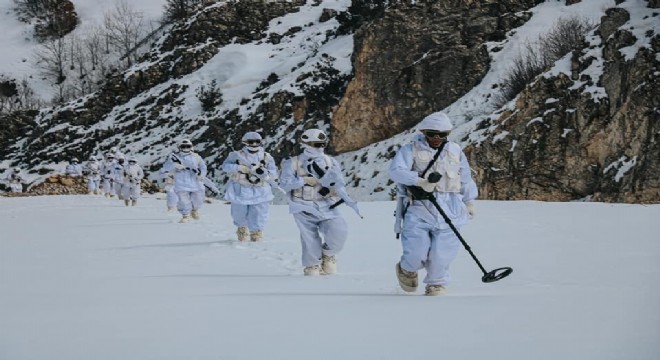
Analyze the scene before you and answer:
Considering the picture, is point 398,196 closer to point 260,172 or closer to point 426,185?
point 426,185

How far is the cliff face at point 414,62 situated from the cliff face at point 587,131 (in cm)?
680

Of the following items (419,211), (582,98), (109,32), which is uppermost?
(109,32)

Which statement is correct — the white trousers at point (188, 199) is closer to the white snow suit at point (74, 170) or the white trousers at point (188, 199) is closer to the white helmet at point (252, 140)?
the white helmet at point (252, 140)

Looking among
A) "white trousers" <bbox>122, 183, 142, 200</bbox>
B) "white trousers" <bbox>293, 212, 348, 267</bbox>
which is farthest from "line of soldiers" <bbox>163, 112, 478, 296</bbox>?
"white trousers" <bbox>122, 183, 142, 200</bbox>

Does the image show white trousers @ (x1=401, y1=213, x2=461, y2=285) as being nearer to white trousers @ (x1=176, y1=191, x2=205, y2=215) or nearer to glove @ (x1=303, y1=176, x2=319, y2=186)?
glove @ (x1=303, y1=176, x2=319, y2=186)

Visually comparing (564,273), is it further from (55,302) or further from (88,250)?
(88,250)

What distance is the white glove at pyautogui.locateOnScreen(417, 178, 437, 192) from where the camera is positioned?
5.80 metres

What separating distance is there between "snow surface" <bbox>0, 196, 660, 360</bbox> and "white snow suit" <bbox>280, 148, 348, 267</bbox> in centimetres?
38

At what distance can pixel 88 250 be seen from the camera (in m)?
10.6

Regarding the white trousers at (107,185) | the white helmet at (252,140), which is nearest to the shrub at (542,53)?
the white helmet at (252,140)

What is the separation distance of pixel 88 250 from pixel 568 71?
16.3m

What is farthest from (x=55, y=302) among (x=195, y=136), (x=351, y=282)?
(x=195, y=136)

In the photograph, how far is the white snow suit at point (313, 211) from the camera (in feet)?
25.7

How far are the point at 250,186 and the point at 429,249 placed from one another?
5980 mm
